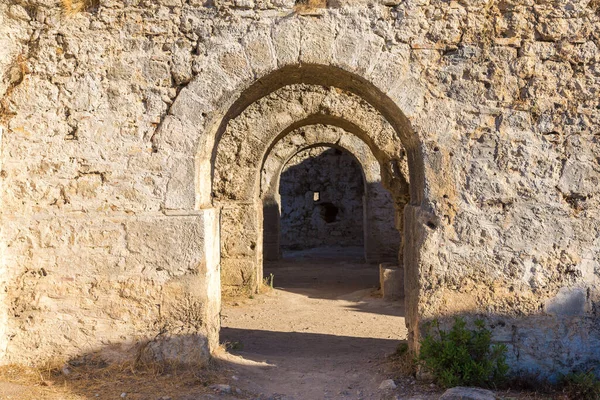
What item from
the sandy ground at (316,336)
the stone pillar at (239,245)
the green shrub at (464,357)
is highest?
the stone pillar at (239,245)

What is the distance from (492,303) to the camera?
13.0 feet

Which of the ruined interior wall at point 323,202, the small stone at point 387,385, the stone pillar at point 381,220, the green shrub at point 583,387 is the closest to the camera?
the green shrub at point 583,387

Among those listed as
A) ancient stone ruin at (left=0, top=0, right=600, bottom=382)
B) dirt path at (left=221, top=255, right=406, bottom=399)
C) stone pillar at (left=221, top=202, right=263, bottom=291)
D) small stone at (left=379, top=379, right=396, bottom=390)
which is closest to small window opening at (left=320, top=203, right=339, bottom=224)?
dirt path at (left=221, top=255, right=406, bottom=399)

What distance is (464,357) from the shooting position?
3770 mm

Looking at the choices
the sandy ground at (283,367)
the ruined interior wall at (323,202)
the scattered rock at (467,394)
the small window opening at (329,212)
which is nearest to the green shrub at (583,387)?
the sandy ground at (283,367)

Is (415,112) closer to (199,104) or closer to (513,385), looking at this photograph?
(199,104)

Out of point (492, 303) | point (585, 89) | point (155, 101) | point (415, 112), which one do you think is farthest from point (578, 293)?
point (155, 101)

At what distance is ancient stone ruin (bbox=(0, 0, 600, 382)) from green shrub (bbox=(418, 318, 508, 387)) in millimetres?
157

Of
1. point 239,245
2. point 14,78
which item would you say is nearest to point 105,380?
point 14,78

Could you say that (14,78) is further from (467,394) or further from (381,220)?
(381,220)

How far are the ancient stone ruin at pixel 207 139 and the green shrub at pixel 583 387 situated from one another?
0.51ft

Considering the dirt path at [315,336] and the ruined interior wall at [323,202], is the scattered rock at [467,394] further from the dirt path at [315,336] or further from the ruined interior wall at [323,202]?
the ruined interior wall at [323,202]

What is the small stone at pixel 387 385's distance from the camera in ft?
13.0

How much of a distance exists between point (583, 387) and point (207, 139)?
302cm
